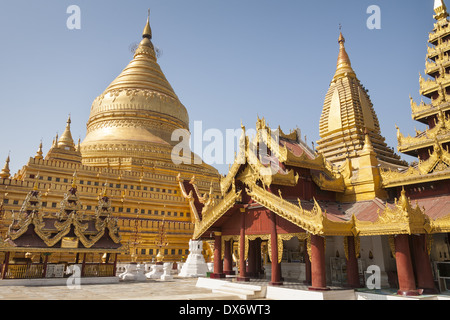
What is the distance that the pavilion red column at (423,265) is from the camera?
10758mm

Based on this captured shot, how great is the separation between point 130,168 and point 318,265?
99.1 feet

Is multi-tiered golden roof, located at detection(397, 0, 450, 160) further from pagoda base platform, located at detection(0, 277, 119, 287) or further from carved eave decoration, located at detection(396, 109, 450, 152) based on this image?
pagoda base platform, located at detection(0, 277, 119, 287)

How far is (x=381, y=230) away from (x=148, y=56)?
5179cm

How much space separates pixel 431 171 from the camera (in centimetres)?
1252

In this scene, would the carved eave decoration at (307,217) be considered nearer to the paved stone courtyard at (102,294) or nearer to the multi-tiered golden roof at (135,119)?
the paved stone courtyard at (102,294)

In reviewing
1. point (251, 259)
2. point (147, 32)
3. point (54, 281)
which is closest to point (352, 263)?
point (251, 259)

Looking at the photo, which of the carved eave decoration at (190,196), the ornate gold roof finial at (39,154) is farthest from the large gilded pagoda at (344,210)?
the ornate gold roof finial at (39,154)

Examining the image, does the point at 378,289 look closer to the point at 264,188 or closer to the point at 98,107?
the point at 264,188

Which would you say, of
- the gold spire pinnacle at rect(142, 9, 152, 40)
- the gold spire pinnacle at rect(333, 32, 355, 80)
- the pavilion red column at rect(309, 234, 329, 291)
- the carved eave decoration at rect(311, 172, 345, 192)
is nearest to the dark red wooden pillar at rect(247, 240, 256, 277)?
the carved eave decoration at rect(311, 172, 345, 192)

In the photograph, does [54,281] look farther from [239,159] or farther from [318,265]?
[318,265]

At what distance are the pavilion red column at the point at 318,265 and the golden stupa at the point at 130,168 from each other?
13.8 metres

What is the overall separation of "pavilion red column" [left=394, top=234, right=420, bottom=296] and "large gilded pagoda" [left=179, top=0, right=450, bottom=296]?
29 millimetres

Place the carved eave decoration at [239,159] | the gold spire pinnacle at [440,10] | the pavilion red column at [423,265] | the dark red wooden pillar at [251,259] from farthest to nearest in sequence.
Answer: the gold spire pinnacle at [440,10] → the dark red wooden pillar at [251,259] → the carved eave decoration at [239,159] → the pavilion red column at [423,265]

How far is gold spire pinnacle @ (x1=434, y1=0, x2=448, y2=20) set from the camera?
2005cm
